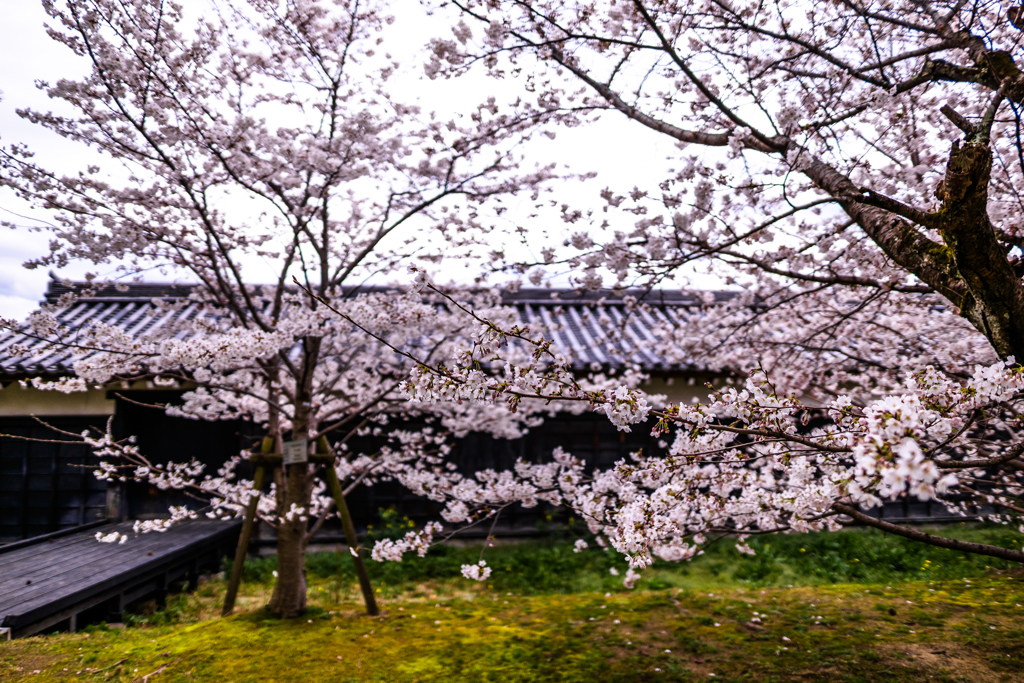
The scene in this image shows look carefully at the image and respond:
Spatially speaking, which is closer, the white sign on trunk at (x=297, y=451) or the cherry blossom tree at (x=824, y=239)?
the cherry blossom tree at (x=824, y=239)

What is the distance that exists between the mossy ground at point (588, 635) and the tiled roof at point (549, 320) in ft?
11.3

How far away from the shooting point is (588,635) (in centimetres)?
500

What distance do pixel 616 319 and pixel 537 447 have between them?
3508mm

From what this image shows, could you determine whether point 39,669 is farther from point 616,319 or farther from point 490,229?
point 616,319

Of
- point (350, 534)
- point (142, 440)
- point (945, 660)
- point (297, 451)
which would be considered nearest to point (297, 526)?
point (350, 534)

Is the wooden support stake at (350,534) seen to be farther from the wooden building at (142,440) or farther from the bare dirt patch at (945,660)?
the bare dirt patch at (945,660)

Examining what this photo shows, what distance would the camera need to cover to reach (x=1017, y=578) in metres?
6.47

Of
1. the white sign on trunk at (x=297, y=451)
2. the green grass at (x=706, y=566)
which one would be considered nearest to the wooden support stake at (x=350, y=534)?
the white sign on trunk at (x=297, y=451)

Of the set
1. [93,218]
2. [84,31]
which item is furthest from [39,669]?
[84,31]

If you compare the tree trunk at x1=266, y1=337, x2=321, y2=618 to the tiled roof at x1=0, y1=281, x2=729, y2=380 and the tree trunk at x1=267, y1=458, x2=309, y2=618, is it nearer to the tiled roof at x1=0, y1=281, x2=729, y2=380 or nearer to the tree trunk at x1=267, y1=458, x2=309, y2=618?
the tree trunk at x1=267, y1=458, x2=309, y2=618

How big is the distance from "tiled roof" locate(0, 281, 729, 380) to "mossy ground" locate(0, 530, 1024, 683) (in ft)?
11.3

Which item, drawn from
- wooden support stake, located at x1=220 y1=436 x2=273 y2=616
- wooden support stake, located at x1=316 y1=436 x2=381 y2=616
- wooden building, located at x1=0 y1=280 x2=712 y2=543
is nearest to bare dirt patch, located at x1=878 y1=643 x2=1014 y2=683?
wooden building, located at x1=0 y1=280 x2=712 y2=543

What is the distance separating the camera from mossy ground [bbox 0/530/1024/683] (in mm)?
4121

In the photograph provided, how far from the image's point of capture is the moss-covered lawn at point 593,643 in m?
4.10
